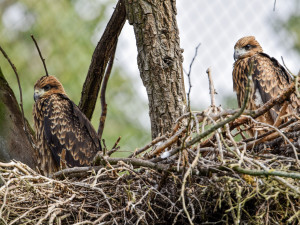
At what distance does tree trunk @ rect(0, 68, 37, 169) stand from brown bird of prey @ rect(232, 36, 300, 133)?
214 cm

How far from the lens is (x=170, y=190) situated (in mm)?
3551

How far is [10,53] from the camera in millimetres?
10242

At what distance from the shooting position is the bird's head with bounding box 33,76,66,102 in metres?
6.02

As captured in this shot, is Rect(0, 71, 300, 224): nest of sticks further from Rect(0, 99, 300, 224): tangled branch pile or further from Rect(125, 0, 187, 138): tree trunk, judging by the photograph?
Rect(125, 0, 187, 138): tree trunk

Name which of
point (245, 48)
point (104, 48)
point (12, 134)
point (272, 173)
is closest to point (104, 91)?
point (104, 48)

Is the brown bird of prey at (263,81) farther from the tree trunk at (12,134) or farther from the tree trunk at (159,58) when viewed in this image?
the tree trunk at (12,134)

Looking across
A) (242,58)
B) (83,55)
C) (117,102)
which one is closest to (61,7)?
(83,55)

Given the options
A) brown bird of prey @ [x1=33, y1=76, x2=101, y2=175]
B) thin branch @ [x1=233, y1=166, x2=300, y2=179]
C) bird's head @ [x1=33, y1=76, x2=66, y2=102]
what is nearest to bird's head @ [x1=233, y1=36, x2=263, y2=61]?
brown bird of prey @ [x1=33, y1=76, x2=101, y2=175]

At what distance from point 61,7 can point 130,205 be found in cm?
849

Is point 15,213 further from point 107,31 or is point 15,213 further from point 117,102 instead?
point 117,102

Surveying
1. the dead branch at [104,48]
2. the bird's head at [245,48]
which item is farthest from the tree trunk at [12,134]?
the bird's head at [245,48]

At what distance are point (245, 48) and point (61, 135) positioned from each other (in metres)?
2.28

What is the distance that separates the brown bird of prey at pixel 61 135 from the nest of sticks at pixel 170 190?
1.58m

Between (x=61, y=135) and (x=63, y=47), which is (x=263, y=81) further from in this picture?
(x=63, y=47)
